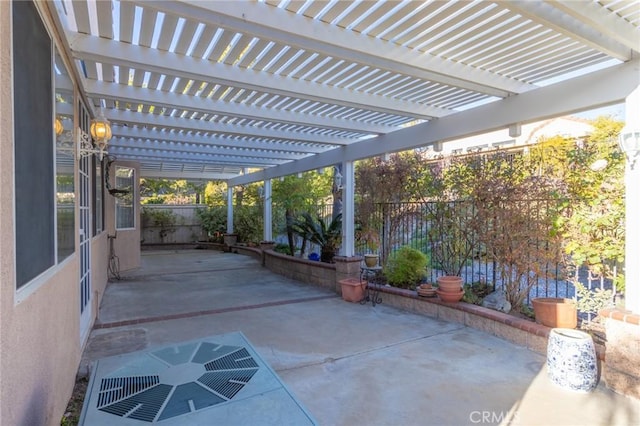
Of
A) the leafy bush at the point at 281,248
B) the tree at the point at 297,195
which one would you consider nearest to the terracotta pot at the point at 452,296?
the tree at the point at 297,195

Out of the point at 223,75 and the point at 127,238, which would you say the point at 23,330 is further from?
the point at 127,238

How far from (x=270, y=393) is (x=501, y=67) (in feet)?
14.3

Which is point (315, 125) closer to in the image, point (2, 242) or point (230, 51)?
point (230, 51)

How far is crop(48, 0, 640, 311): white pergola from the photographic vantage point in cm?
300

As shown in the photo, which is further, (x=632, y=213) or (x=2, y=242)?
(x=632, y=213)

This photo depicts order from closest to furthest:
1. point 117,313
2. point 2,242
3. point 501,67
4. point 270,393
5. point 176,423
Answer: point 2,242, point 176,423, point 270,393, point 501,67, point 117,313

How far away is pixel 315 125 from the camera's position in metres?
6.16

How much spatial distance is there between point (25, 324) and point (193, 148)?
24.7 ft

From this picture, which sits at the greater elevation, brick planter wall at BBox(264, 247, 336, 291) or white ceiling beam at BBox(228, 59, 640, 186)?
white ceiling beam at BBox(228, 59, 640, 186)

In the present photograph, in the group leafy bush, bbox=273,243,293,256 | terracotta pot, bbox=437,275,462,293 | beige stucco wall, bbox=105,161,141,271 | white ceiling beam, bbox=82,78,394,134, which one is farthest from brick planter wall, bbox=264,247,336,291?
beige stucco wall, bbox=105,161,141,271

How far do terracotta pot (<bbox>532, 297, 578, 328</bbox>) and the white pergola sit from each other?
3.17 ft

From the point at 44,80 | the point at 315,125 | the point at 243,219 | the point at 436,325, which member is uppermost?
the point at 315,125

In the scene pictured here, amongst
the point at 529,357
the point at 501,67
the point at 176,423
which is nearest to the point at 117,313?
the point at 176,423

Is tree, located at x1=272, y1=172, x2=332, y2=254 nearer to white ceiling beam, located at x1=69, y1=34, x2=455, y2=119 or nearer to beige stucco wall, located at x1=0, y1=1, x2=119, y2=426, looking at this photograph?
white ceiling beam, located at x1=69, y1=34, x2=455, y2=119
